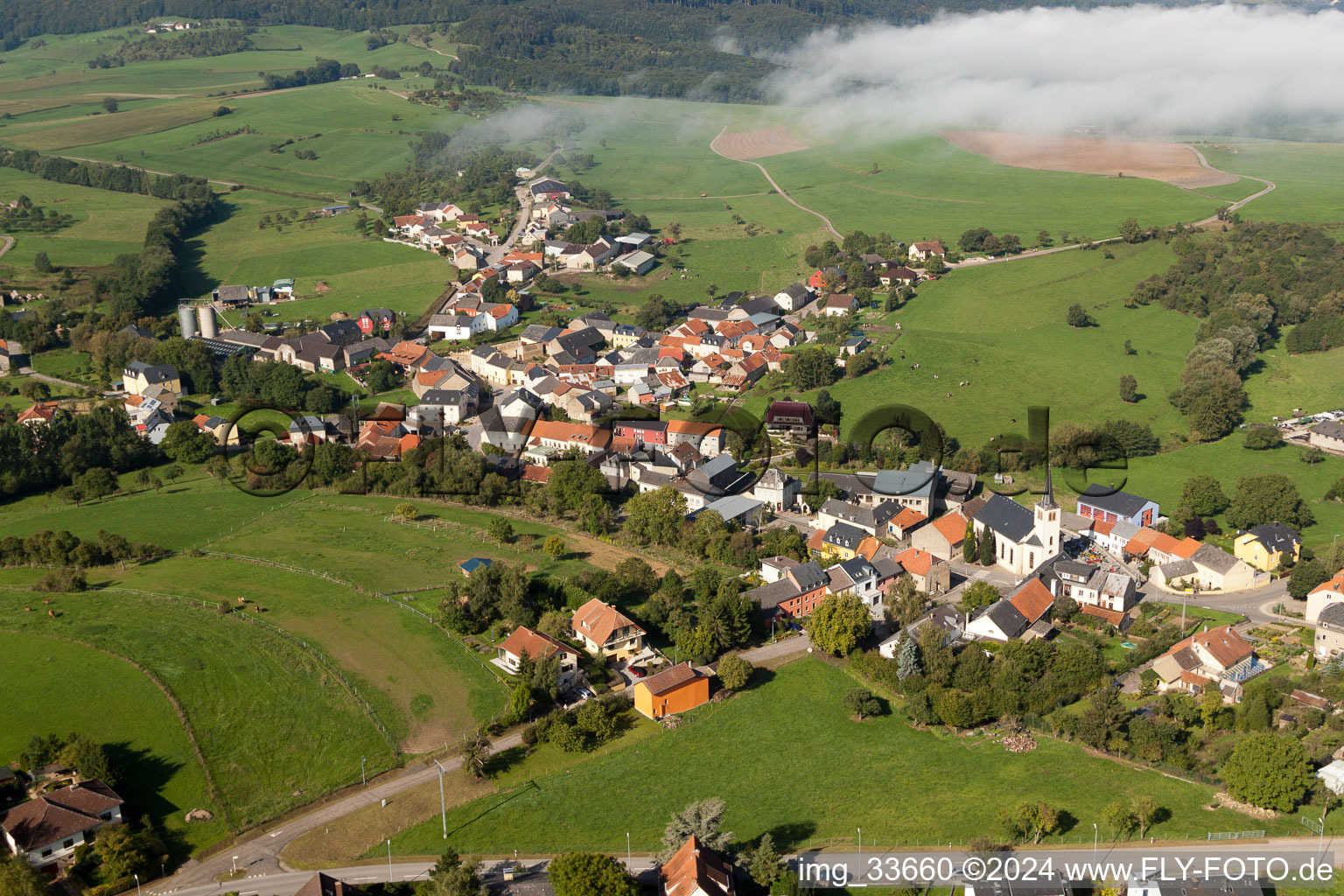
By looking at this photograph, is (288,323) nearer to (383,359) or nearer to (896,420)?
(383,359)

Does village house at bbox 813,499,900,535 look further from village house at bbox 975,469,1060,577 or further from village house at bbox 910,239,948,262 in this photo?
village house at bbox 910,239,948,262

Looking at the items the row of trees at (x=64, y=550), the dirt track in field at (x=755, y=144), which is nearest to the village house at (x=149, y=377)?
the row of trees at (x=64, y=550)

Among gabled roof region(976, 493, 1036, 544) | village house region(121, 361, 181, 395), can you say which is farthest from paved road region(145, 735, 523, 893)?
village house region(121, 361, 181, 395)

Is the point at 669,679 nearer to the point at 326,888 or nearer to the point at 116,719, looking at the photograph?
the point at 326,888

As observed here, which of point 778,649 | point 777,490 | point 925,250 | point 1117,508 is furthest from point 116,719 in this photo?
point 925,250

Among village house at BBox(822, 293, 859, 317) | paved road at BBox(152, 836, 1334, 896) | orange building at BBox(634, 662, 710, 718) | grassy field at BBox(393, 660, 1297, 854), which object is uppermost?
village house at BBox(822, 293, 859, 317)

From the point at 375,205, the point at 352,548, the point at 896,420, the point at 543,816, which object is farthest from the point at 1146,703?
the point at 375,205
